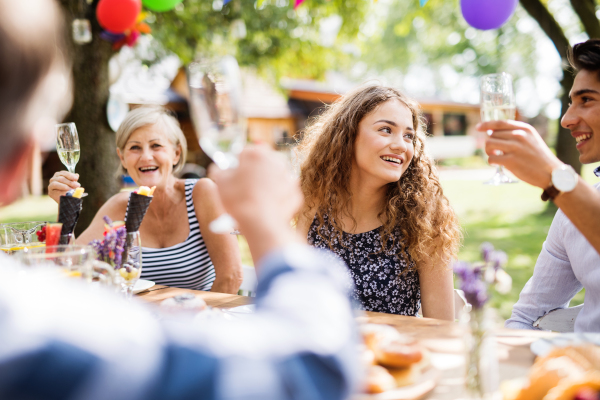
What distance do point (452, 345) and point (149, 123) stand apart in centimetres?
221

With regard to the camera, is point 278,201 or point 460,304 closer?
point 278,201

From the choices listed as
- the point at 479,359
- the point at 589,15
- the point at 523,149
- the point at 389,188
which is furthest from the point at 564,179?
the point at 589,15

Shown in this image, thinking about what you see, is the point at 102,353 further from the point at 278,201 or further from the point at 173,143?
the point at 173,143

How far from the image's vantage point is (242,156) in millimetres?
860

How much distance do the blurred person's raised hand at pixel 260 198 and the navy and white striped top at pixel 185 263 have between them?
1.99m

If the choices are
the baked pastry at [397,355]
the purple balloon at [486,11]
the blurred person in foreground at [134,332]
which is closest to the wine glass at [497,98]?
the baked pastry at [397,355]

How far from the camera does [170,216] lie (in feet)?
9.71

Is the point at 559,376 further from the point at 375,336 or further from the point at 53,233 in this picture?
the point at 53,233

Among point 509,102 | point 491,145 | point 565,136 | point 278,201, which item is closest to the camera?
point 278,201

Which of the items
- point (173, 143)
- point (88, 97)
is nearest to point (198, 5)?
point (88, 97)

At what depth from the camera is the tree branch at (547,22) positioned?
6.50 m

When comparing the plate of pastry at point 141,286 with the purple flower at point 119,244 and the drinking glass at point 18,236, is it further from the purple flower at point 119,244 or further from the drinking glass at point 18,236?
the purple flower at point 119,244

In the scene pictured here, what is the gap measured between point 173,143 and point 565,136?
6628 mm

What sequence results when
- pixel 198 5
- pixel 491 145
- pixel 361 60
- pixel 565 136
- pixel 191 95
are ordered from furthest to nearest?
pixel 361 60 → pixel 198 5 → pixel 565 136 → pixel 491 145 → pixel 191 95
